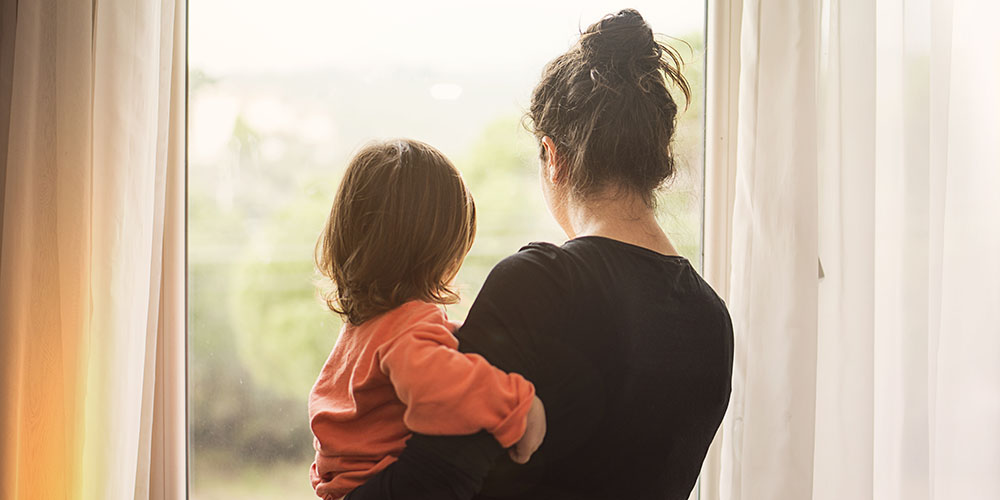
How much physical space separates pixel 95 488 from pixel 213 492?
42 centimetres

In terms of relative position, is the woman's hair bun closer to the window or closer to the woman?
the woman

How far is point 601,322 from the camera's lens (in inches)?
37.9

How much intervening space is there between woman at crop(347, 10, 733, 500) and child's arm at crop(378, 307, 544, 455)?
0.07 ft

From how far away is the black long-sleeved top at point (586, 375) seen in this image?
0.92 m

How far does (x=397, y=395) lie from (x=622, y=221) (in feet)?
1.28

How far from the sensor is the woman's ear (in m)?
1.13

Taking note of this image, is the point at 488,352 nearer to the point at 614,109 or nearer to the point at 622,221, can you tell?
the point at 622,221

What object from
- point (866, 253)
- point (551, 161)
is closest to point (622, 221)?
point (551, 161)

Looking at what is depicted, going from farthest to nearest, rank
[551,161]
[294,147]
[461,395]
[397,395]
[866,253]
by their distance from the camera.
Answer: [294,147] → [866,253] → [551,161] → [397,395] → [461,395]

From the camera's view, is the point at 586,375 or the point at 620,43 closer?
the point at 586,375

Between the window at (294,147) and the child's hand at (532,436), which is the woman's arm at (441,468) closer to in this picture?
the child's hand at (532,436)

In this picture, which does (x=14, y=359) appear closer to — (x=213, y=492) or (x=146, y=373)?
(x=146, y=373)

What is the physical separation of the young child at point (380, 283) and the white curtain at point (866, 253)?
2.38ft

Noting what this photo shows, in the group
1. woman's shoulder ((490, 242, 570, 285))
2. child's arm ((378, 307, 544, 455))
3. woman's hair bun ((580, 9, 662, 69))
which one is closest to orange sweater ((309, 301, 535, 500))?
child's arm ((378, 307, 544, 455))
